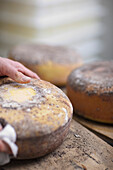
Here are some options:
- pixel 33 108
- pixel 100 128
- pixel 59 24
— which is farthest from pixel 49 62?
pixel 59 24

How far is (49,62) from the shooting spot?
5.38 feet

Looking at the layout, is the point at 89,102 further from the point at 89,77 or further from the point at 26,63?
the point at 26,63

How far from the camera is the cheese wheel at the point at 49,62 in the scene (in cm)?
162

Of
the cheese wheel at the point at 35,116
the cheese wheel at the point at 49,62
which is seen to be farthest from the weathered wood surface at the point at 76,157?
the cheese wheel at the point at 49,62

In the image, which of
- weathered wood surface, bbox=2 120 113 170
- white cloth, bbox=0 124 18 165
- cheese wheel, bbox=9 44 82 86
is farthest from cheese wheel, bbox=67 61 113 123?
white cloth, bbox=0 124 18 165

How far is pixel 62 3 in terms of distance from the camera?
2963 millimetres

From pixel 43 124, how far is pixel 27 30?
2.22m

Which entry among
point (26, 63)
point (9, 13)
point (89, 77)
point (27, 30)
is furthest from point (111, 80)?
point (9, 13)

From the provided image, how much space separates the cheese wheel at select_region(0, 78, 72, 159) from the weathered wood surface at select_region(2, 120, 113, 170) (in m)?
0.04

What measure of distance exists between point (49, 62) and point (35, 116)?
847 mm

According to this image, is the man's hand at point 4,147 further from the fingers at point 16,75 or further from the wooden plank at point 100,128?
the wooden plank at point 100,128

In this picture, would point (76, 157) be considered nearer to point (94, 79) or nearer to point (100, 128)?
point (100, 128)

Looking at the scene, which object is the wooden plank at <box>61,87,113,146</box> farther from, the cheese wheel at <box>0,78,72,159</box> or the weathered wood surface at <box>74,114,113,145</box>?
the cheese wheel at <box>0,78,72,159</box>

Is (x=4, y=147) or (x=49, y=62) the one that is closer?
(x=4, y=147)
